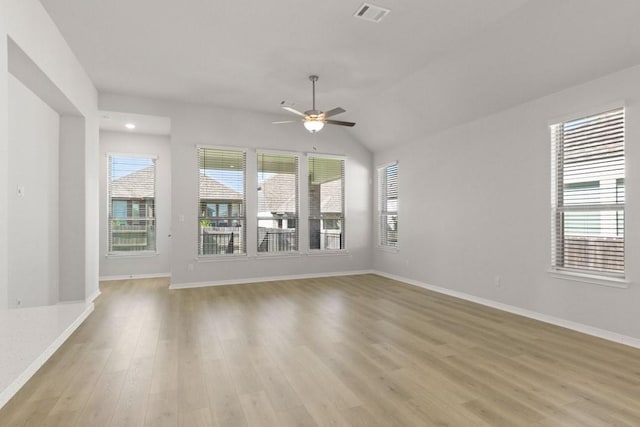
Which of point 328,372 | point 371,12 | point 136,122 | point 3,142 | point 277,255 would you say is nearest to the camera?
point 3,142

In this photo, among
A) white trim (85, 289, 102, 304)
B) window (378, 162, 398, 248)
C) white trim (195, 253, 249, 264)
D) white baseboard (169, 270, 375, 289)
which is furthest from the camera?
window (378, 162, 398, 248)

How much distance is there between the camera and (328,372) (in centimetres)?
285

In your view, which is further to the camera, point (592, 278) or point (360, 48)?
point (360, 48)

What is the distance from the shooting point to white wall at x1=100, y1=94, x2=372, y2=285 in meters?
6.32

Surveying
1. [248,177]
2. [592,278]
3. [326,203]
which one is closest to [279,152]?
[248,177]

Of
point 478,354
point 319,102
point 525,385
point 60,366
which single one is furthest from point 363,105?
point 60,366

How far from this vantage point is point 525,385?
2.60 m

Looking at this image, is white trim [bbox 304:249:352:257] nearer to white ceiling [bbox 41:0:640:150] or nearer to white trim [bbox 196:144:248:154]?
white trim [bbox 196:144:248:154]

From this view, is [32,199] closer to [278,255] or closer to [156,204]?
[156,204]

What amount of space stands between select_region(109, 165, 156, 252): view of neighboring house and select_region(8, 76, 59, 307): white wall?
8.56 ft

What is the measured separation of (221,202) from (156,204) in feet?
6.11

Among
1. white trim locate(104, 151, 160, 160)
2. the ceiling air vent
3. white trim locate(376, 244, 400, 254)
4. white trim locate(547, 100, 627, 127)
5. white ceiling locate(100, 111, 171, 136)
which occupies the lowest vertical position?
white trim locate(376, 244, 400, 254)

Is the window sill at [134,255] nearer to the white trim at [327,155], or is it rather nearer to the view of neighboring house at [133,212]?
the view of neighboring house at [133,212]

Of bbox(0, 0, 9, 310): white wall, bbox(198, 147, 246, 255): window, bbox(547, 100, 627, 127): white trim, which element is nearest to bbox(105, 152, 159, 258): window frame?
bbox(198, 147, 246, 255): window
